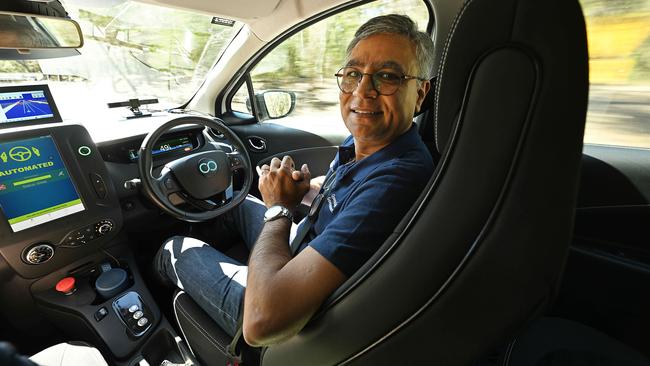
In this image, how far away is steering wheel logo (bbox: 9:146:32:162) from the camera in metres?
1.18

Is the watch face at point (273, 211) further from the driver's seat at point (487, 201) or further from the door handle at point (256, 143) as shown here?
the door handle at point (256, 143)

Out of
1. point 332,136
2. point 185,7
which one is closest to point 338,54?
point 332,136

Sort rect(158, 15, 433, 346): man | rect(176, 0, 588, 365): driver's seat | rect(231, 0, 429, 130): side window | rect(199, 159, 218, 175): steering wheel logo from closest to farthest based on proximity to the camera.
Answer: rect(176, 0, 588, 365): driver's seat
rect(158, 15, 433, 346): man
rect(199, 159, 218, 175): steering wheel logo
rect(231, 0, 429, 130): side window

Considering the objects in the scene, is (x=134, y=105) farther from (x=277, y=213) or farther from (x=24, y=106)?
(x=277, y=213)

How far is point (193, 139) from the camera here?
197 centimetres

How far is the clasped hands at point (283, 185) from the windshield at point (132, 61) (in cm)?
110

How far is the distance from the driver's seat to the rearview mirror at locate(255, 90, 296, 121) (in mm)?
1984

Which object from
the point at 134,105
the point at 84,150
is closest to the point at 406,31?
the point at 84,150

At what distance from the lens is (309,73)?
2.36 m

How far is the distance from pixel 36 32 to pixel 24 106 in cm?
29

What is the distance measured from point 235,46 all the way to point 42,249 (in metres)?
1.42

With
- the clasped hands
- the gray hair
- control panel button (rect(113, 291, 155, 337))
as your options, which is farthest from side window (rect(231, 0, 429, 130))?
control panel button (rect(113, 291, 155, 337))

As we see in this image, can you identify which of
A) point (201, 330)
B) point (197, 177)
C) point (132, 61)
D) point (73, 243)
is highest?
point (132, 61)

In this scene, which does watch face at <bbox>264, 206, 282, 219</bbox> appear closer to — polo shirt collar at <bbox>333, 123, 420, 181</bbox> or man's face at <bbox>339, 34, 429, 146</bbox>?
polo shirt collar at <bbox>333, 123, 420, 181</bbox>
